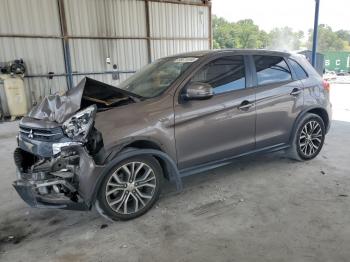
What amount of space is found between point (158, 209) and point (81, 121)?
1.24m

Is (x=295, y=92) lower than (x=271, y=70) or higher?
lower

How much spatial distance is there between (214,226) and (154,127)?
3.59 ft

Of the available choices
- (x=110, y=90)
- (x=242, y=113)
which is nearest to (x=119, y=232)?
(x=110, y=90)

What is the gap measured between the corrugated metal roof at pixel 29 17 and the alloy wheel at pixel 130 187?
943cm

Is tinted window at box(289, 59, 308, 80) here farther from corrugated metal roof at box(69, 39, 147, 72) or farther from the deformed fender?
corrugated metal roof at box(69, 39, 147, 72)

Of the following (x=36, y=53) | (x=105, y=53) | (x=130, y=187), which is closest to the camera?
(x=130, y=187)

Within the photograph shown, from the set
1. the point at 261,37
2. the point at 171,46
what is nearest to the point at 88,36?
the point at 171,46

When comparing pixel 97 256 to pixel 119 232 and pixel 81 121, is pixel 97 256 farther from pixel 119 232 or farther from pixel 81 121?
pixel 81 121

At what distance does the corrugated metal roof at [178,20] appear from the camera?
520 inches

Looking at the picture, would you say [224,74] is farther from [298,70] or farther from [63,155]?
[63,155]

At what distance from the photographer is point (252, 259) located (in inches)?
98.0

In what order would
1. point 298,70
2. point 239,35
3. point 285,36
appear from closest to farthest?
point 298,70
point 239,35
point 285,36

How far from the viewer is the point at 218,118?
3518 mm

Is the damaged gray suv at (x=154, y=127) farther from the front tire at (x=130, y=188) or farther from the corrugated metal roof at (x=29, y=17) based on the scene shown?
the corrugated metal roof at (x=29, y=17)
